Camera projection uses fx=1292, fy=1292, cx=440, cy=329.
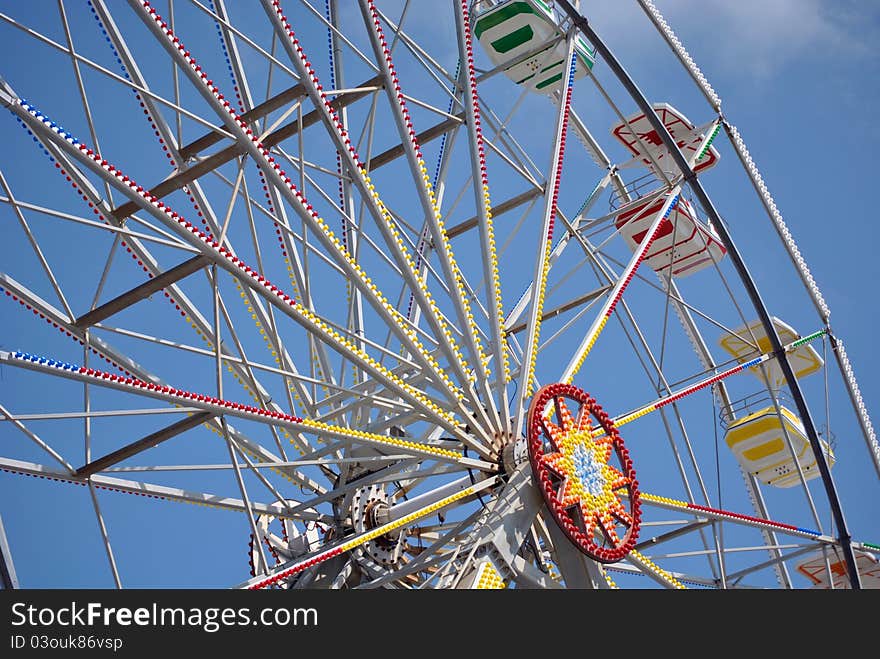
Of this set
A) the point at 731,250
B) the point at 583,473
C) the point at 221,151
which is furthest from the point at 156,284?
the point at 731,250

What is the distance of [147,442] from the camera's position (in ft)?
37.6

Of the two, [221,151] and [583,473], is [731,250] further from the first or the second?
[221,151]

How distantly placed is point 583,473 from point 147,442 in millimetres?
4446

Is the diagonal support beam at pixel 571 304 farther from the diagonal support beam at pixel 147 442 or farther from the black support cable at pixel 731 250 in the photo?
the diagonal support beam at pixel 147 442

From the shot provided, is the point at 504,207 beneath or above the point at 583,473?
above

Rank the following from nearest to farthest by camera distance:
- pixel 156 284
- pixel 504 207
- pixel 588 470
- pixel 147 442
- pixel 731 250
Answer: pixel 156 284
pixel 147 442
pixel 588 470
pixel 731 250
pixel 504 207

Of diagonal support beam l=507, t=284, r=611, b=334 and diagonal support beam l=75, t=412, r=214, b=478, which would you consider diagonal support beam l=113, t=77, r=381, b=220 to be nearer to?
diagonal support beam l=75, t=412, r=214, b=478

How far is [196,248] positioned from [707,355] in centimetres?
1161

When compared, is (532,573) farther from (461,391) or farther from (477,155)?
(477,155)

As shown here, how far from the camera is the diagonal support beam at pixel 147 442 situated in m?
11.4

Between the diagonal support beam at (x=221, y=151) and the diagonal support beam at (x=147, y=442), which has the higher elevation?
the diagonal support beam at (x=221, y=151)

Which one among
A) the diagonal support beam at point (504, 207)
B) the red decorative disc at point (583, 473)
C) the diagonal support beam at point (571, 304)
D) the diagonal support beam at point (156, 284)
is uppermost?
the diagonal support beam at point (504, 207)

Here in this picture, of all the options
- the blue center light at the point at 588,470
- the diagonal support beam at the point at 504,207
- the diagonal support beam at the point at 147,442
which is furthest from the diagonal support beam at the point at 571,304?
the diagonal support beam at the point at 147,442

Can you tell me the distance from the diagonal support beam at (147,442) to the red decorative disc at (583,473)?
3329 mm
